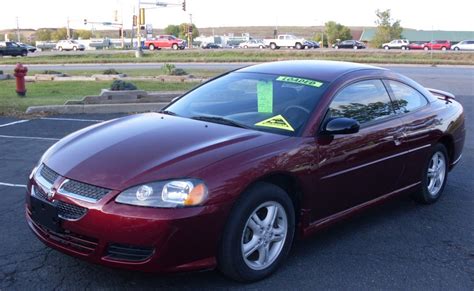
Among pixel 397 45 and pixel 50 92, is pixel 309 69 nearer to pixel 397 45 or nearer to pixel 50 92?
pixel 50 92

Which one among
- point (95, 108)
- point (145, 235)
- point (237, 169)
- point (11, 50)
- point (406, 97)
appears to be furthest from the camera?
point (11, 50)

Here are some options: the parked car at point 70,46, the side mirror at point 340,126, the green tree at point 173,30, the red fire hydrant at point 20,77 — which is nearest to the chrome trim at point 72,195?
the side mirror at point 340,126

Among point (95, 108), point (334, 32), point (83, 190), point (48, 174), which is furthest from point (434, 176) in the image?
point (334, 32)

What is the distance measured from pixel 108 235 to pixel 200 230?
22.7 inches

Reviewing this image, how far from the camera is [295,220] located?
4203 mm

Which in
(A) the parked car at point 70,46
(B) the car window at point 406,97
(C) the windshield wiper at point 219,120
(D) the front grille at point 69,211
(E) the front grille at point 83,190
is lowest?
(A) the parked car at point 70,46

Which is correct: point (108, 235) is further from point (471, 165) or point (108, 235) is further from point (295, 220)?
point (471, 165)

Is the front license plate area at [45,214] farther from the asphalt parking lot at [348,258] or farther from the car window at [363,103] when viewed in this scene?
the car window at [363,103]

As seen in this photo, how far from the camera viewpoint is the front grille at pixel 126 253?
341 centimetres

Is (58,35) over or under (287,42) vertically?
under

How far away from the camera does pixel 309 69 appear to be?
198 inches

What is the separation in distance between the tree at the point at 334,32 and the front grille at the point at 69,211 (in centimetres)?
9791

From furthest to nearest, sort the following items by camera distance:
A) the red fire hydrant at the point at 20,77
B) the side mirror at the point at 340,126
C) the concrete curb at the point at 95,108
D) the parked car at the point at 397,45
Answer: the parked car at the point at 397,45 → the red fire hydrant at the point at 20,77 → the concrete curb at the point at 95,108 → the side mirror at the point at 340,126

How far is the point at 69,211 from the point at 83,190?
17cm
